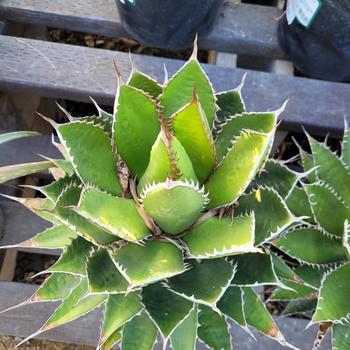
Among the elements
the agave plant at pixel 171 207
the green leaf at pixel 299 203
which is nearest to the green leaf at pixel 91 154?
the agave plant at pixel 171 207

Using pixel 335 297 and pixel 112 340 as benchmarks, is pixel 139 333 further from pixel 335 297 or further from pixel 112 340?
pixel 335 297

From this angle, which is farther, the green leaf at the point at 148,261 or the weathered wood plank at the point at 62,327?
the weathered wood plank at the point at 62,327

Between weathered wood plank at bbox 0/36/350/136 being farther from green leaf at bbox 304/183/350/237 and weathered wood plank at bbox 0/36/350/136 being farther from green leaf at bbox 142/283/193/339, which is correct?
green leaf at bbox 142/283/193/339

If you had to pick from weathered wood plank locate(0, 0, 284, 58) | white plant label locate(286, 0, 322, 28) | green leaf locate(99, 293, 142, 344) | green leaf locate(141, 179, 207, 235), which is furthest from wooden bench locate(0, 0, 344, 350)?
green leaf locate(141, 179, 207, 235)

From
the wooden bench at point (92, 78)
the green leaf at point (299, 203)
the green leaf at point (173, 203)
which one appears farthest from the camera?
the wooden bench at point (92, 78)

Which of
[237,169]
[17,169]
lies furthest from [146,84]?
[17,169]

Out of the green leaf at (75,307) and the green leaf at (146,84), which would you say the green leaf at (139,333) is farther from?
the green leaf at (146,84)

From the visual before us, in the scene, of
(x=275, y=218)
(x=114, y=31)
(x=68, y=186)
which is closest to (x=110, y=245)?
(x=68, y=186)

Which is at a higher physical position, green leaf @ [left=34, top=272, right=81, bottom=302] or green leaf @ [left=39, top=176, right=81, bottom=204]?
green leaf @ [left=39, top=176, right=81, bottom=204]
